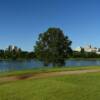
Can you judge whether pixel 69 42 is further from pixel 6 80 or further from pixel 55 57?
pixel 6 80

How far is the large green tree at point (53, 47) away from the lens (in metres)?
60.0

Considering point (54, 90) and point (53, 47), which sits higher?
point (53, 47)

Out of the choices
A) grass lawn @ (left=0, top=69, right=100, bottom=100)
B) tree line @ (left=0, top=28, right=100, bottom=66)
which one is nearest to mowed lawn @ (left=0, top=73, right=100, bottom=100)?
grass lawn @ (left=0, top=69, right=100, bottom=100)

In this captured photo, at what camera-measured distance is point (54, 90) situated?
15.4m

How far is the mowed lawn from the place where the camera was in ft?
46.3

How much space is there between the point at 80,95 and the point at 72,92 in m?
0.69

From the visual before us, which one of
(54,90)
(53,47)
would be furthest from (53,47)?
(54,90)

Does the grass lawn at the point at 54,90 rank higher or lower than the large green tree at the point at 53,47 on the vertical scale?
lower

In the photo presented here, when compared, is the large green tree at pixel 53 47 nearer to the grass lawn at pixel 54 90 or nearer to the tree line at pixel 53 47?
the tree line at pixel 53 47

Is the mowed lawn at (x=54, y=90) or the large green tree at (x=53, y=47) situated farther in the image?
the large green tree at (x=53, y=47)

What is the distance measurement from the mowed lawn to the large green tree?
1622 inches

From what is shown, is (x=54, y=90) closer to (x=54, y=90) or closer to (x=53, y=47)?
(x=54, y=90)

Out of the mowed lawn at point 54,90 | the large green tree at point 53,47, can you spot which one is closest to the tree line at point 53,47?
the large green tree at point 53,47

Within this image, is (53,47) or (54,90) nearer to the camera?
(54,90)
